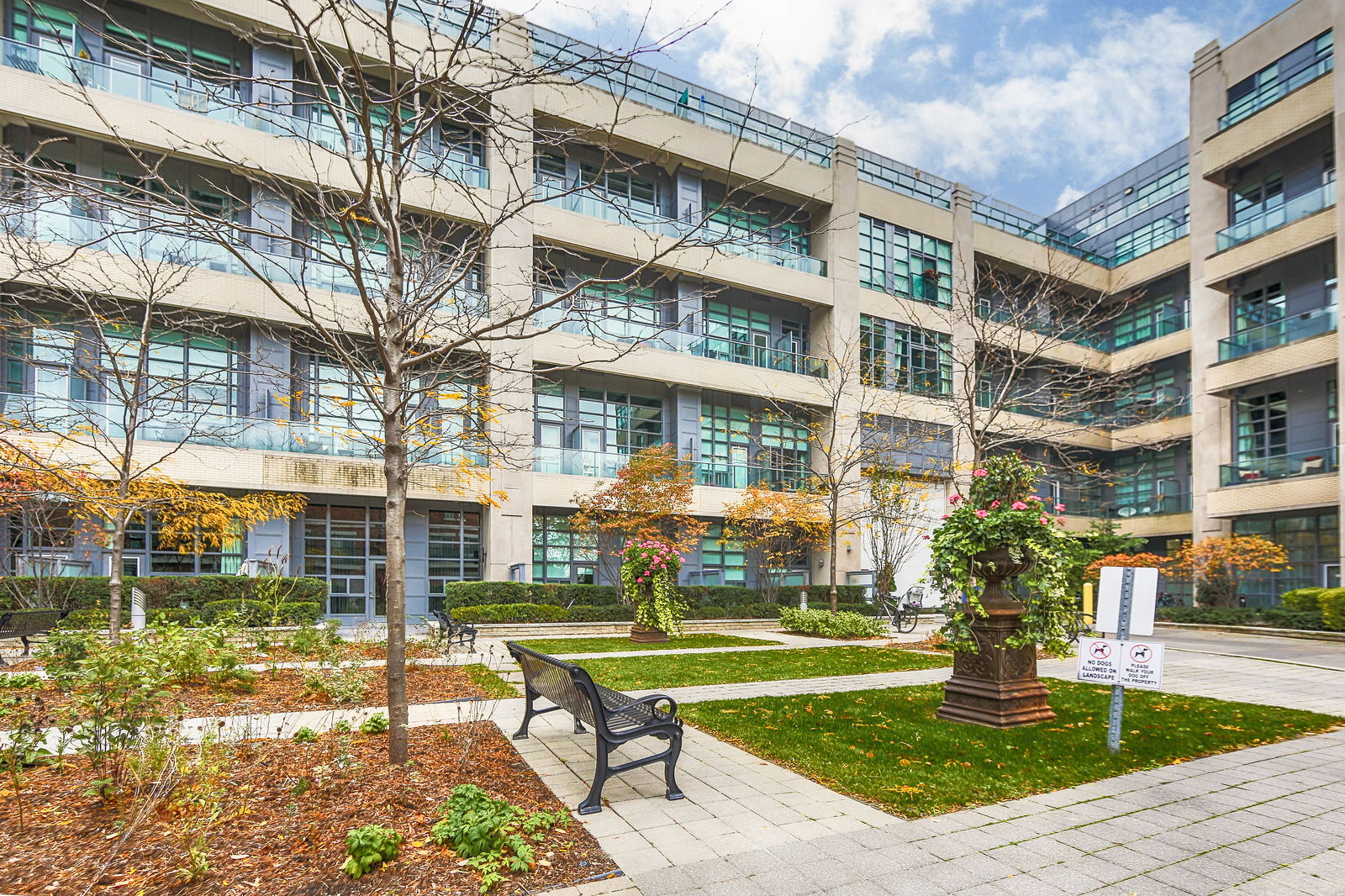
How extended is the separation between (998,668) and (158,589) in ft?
61.4

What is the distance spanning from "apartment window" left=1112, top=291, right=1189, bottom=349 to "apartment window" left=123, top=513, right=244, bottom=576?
37729mm

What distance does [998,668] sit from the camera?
8289 millimetres

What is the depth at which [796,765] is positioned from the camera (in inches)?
259

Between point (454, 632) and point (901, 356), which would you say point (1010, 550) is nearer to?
point (454, 632)

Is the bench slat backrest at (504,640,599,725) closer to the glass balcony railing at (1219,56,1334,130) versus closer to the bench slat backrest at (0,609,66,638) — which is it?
the bench slat backrest at (0,609,66,638)

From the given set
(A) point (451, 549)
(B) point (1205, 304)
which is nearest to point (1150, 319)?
(B) point (1205, 304)

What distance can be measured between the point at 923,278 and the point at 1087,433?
10.6 metres

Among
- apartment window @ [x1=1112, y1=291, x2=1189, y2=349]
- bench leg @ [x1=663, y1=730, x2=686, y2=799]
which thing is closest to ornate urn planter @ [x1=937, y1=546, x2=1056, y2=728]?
bench leg @ [x1=663, y1=730, x2=686, y2=799]

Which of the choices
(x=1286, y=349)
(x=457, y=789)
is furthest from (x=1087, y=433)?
(x=457, y=789)

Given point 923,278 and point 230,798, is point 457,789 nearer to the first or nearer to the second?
point 230,798

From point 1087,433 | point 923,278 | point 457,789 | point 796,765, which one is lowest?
point 796,765

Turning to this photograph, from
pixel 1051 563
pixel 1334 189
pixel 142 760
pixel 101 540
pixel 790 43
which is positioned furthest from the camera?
pixel 1334 189

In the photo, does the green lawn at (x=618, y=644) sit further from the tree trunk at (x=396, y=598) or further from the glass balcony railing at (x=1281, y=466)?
the glass balcony railing at (x=1281, y=466)

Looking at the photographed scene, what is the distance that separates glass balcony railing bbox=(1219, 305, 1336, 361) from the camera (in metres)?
24.6
